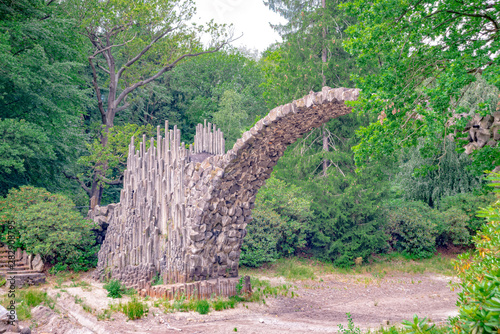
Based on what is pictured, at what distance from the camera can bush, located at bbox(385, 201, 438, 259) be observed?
49.4 ft

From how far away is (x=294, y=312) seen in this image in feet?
27.5

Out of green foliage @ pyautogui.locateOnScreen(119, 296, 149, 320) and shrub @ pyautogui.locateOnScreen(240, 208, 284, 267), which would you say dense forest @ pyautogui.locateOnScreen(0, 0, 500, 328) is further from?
green foliage @ pyautogui.locateOnScreen(119, 296, 149, 320)

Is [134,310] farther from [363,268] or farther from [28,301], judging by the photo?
[363,268]

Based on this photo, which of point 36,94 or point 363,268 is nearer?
point 36,94

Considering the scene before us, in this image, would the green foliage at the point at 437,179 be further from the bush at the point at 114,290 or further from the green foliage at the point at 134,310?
the green foliage at the point at 134,310

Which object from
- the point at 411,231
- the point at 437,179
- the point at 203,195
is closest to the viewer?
the point at 203,195

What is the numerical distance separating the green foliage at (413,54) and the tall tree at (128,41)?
44.3 ft

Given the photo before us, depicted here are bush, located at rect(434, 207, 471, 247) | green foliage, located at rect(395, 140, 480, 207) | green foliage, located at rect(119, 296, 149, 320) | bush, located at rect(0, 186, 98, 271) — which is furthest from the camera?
green foliage, located at rect(395, 140, 480, 207)

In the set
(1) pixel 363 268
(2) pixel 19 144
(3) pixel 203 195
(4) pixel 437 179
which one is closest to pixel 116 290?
(3) pixel 203 195

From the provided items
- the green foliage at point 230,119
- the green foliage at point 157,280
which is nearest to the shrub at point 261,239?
the green foliage at point 157,280

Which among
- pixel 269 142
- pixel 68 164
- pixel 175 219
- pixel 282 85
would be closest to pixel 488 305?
pixel 269 142

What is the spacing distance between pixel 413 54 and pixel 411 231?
415 inches

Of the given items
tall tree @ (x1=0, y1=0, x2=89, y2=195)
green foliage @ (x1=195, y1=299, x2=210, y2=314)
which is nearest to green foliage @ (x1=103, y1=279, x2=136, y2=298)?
green foliage @ (x1=195, y1=299, x2=210, y2=314)

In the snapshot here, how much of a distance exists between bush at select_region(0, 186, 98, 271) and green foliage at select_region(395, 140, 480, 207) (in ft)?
41.0
